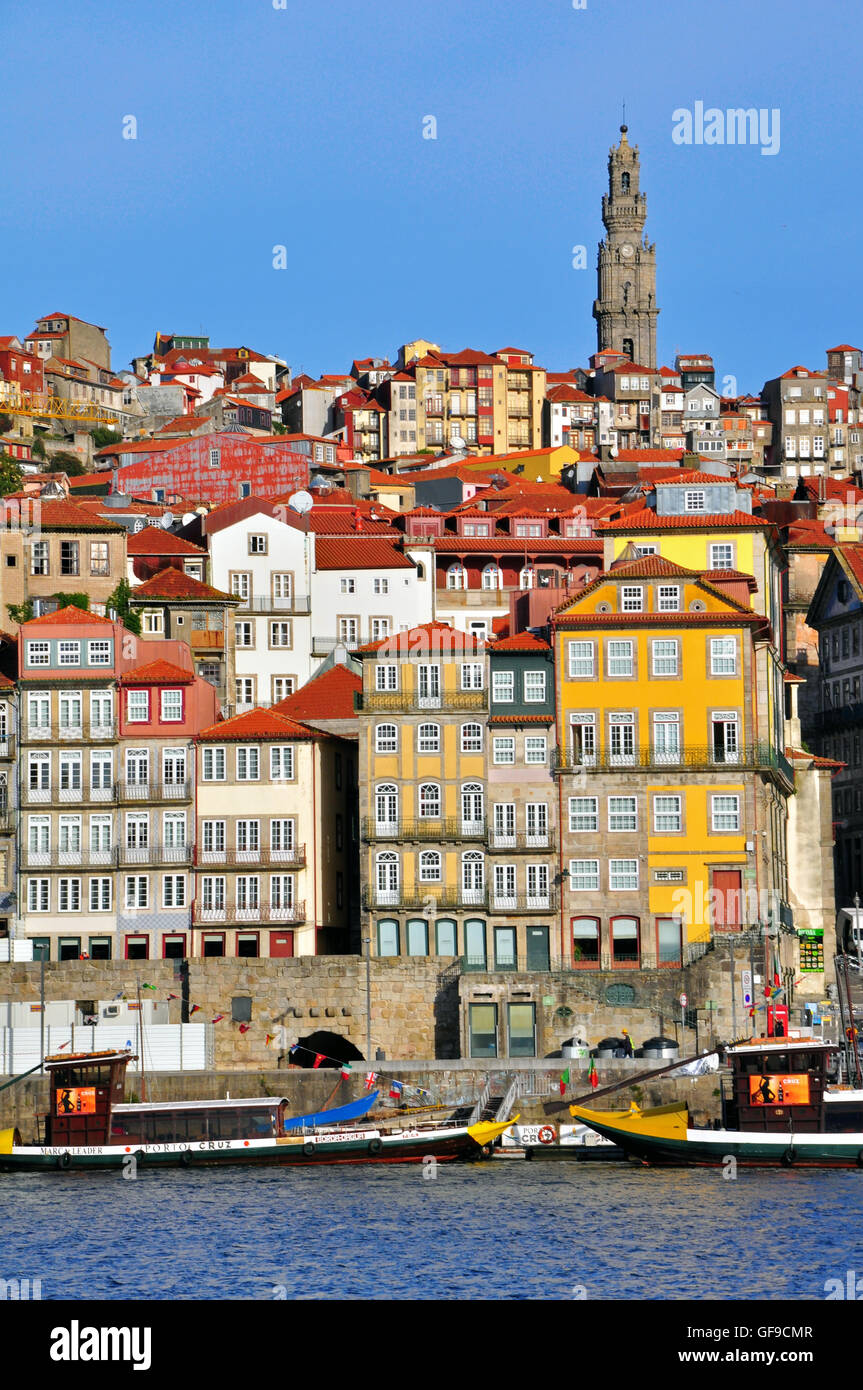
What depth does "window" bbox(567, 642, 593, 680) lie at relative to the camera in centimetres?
7162

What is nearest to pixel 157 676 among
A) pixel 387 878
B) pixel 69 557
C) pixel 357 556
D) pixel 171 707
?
pixel 171 707

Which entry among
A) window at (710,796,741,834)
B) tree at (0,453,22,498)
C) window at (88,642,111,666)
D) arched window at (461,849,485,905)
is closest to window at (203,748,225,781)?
window at (88,642,111,666)

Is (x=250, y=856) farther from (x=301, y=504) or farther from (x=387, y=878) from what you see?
(x=301, y=504)

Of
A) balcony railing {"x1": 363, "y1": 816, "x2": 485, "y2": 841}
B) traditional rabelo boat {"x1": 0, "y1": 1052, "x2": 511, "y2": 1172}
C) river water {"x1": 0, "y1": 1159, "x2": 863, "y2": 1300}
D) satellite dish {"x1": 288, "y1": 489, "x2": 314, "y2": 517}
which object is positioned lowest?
river water {"x1": 0, "y1": 1159, "x2": 863, "y2": 1300}

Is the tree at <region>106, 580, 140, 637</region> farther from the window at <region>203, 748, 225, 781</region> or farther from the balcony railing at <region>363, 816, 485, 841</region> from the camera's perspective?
the balcony railing at <region>363, 816, 485, 841</region>

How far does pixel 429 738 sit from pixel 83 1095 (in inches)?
705

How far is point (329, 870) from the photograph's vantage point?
74.9 m

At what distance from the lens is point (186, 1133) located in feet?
198

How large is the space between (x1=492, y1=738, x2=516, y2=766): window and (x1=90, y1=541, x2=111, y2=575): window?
26952 millimetres

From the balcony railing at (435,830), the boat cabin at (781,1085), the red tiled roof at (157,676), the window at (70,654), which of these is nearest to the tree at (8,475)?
the window at (70,654)
